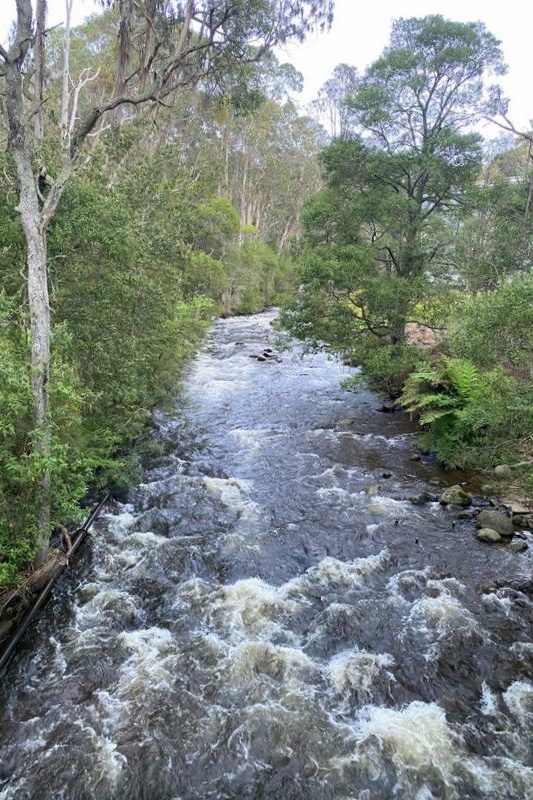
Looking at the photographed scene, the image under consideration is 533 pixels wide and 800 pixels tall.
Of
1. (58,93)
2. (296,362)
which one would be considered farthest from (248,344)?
(58,93)

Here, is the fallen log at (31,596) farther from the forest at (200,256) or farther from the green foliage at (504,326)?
the green foliage at (504,326)

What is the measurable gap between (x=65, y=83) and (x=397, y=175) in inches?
428

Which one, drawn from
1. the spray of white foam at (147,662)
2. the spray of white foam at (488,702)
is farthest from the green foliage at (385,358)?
the spray of white foam at (147,662)

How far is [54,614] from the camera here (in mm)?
7008

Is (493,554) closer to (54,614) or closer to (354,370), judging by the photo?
(54,614)

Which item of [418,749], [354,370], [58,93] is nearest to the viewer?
[418,749]

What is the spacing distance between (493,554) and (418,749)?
4.36m

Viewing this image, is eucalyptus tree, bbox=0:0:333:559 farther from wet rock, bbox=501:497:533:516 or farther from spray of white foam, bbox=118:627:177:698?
wet rock, bbox=501:497:533:516

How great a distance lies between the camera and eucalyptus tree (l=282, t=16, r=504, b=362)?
15.2 metres

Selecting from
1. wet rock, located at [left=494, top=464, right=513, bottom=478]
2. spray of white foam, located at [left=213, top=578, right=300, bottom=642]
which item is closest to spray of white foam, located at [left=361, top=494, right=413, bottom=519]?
wet rock, located at [left=494, top=464, right=513, bottom=478]

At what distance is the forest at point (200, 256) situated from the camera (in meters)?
7.05

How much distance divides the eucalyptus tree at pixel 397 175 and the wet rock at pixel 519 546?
8403mm

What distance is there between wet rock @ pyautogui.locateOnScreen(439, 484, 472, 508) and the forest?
0.97 meters

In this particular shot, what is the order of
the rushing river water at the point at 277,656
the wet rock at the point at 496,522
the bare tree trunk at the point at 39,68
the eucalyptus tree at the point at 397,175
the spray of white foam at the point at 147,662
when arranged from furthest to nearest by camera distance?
the eucalyptus tree at the point at 397,175 → the bare tree trunk at the point at 39,68 → the wet rock at the point at 496,522 → the spray of white foam at the point at 147,662 → the rushing river water at the point at 277,656
